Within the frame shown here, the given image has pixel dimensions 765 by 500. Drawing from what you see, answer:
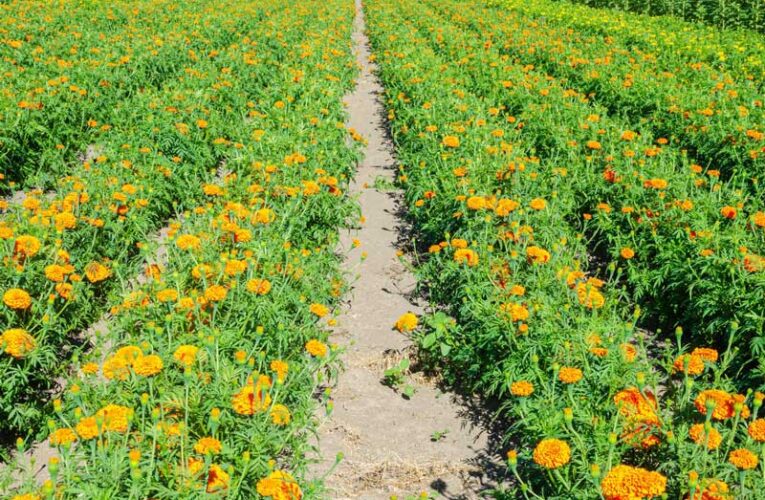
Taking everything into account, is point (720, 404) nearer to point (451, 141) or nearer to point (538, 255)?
point (538, 255)

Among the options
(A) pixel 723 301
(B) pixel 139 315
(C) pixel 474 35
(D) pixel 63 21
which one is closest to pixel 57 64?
(D) pixel 63 21

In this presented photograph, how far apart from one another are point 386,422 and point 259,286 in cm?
113

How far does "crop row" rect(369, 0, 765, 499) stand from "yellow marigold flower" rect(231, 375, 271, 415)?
1049mm

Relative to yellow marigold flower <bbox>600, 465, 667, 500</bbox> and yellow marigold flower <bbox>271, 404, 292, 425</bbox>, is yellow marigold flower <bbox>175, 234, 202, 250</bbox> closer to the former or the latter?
yellow marigold flower <bbox>271, 404, 292, 425</bbox>

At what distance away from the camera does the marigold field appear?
257 cm

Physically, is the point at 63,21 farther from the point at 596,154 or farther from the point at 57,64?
the point at 596,154

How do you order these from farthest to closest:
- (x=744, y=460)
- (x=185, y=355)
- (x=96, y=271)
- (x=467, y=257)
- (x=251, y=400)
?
(x=467, y=257) < (x=96, y=271) < (x=185, y=355) < (x=251, y=400) < (x=744, y=460)

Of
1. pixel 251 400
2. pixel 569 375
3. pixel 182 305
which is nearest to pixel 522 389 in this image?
pixel 569 375

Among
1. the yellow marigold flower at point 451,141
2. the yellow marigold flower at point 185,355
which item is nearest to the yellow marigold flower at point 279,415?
the yellow marigold flower at point 185,355

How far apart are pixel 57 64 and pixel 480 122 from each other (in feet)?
19.5

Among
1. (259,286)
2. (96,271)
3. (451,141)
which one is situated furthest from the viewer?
(451,141)

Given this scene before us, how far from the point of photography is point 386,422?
12.1ft

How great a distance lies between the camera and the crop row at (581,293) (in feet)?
8.34

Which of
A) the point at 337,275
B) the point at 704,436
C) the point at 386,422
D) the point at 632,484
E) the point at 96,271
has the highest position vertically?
the point at 704,436
